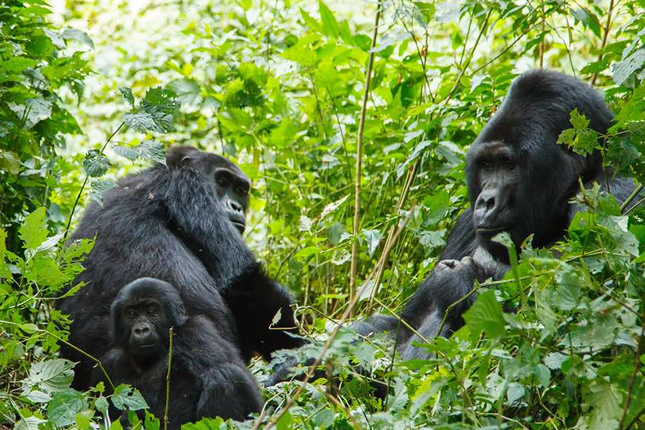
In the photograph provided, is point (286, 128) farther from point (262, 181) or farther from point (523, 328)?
point (523, 328)

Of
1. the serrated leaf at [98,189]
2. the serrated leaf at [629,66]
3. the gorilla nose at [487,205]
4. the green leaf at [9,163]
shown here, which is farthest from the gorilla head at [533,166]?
the green leaf at [9,163]

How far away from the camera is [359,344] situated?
2695 millimetres

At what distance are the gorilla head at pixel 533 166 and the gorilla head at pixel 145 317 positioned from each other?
5.04 feet

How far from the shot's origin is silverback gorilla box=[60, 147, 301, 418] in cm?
439

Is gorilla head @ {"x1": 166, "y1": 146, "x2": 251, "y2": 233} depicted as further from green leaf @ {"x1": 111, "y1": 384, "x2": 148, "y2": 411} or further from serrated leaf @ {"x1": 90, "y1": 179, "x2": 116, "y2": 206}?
green leaf @ {"x1": 111, "y1": 384, "x2": 148, "y2": 411}

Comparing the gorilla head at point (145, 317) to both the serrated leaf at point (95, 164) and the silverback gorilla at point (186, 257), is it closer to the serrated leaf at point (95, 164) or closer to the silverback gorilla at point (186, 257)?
the silverback gorilla at point (186, 257)

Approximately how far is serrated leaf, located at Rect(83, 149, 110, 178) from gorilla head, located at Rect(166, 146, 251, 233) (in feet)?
4.00

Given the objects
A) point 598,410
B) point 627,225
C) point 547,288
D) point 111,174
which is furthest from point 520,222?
point 111,174

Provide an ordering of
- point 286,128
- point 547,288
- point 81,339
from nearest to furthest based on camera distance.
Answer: point 547,288
point 81,339
point 286,128

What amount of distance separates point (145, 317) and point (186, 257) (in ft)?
2.49

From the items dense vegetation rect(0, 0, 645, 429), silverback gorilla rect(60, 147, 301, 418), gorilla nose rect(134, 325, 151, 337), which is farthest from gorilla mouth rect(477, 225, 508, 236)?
gorilla nose rect(134, 325, 151, 337)

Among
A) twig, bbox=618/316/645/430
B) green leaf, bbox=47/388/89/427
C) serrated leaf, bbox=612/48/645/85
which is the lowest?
twig, bbox=618/316/645/430

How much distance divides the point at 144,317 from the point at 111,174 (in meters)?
4.12

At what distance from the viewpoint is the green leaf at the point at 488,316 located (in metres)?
2.32
